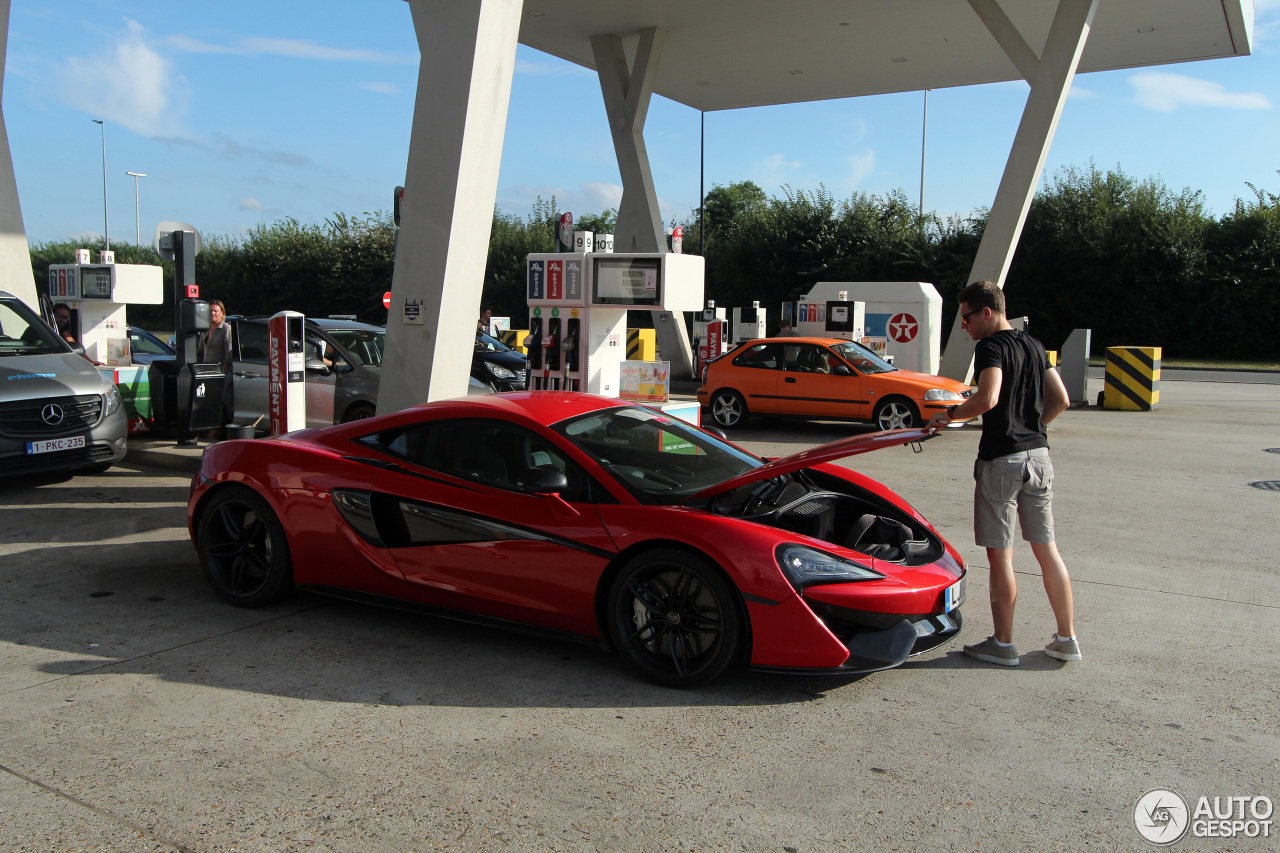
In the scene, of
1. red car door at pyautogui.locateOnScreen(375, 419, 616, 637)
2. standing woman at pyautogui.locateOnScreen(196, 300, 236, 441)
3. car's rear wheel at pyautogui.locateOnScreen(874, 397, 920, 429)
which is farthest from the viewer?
car's rear wheel at pyautogui.locateOnScreen(874, 397, 920, 429)

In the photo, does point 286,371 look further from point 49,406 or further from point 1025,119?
point 1025,119

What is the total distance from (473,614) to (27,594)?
119 inches

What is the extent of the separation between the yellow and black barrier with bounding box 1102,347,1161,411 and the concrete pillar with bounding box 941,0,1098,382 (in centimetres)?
251

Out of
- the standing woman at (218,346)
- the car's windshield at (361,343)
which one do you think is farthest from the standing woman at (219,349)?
the car's windshield at (361,343)

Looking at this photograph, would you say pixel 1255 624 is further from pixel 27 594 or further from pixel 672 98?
pixel 672 98

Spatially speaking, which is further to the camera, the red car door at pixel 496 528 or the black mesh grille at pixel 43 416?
the black mesh grille at pixel 43 416

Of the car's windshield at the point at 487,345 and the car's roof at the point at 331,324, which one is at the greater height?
the car's roof at the point at 331,324

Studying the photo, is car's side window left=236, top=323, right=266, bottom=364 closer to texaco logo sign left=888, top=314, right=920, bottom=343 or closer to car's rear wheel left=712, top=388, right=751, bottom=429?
car's rear wheel left=712, top=388, right=751, bottom=429

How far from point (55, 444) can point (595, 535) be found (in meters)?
6.48

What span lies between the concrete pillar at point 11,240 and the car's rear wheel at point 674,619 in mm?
11631

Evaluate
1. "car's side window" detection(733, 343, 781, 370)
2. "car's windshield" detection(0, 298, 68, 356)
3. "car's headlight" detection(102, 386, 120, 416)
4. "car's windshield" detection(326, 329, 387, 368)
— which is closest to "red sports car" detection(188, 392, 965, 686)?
"car's headlight" detection(102, 386, 120, 416)

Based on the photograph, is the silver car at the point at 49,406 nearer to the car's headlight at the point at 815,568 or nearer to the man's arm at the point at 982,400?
the car's headlight at the point at 815,568

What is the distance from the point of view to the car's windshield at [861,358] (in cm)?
1432

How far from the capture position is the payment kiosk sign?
10.7m
